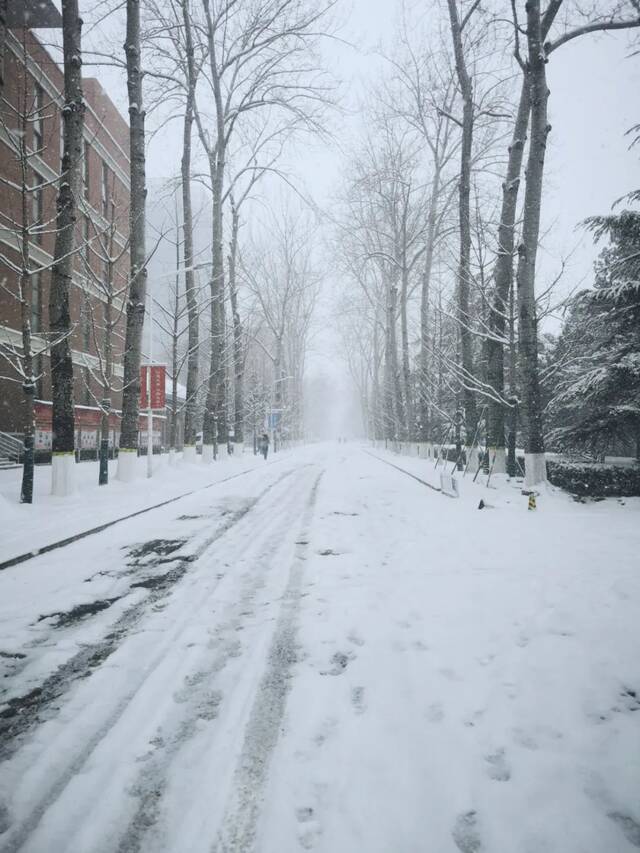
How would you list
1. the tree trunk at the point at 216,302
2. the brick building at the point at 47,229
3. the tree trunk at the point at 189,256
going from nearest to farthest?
the brick building at the point at 47,229 → the tree trunk at the point at 189,256 → the tree trunk at the point at 216,302

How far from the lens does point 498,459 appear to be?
11.4m

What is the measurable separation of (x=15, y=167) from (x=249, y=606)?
2106 centimetres

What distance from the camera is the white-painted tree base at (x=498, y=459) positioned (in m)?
11.3

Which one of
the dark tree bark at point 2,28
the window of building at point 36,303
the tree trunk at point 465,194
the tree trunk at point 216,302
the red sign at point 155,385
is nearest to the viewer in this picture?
the dark tree bark at point 2,28

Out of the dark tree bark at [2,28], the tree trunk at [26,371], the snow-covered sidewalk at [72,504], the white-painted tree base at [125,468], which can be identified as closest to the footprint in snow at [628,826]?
the snow-covered sidewalk at [72,504]

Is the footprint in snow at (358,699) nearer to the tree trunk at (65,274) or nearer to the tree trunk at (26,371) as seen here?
the tree trunk at (26,371)

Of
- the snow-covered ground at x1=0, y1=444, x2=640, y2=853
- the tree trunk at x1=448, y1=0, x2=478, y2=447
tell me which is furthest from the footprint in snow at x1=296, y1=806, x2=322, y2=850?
the tree trunk at x1=448, y1=0, x2=478, y2=447

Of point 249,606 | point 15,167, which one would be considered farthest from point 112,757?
point 15,167

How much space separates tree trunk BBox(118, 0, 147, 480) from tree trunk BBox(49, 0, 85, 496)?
2145mm

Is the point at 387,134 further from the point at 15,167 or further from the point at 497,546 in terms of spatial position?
the point at 497,546

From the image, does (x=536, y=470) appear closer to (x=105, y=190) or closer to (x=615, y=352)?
(x=615, y=352)

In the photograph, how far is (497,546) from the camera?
5238 mm

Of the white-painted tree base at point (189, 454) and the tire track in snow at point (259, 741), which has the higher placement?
the white-painted tree base at point (189, 454)

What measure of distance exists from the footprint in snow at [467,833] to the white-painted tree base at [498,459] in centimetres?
1039
